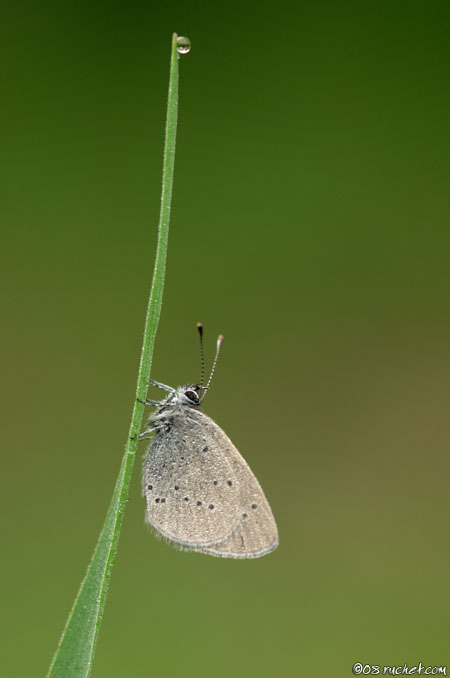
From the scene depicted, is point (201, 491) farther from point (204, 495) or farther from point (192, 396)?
point (192, 396)

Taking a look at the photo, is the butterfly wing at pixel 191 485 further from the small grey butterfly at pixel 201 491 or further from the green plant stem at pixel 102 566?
the green plant stem at pixel 102 566

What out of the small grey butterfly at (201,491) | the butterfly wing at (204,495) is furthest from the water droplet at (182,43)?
the butterfly wing at (204,495)

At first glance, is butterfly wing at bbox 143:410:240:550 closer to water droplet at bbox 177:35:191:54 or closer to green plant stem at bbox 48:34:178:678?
green plant stem at bbox 48:34:178:678

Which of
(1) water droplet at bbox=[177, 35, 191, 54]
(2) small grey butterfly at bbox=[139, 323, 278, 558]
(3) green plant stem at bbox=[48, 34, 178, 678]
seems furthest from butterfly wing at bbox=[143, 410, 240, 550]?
(1) water droplet at bbox=[177, 35, 191, 54]

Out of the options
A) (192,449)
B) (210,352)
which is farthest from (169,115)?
(210,352)

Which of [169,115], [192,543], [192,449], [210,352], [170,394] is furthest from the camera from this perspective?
[210,352]

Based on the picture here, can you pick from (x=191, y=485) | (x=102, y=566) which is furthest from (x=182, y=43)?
(x=191, y=485)

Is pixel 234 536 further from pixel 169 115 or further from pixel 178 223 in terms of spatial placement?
pixel 178 223

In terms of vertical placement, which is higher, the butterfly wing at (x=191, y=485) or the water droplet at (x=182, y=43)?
the water droplet at (x=182, y=43)

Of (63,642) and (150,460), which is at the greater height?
(150,460)

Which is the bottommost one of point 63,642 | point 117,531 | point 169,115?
point 63,642
